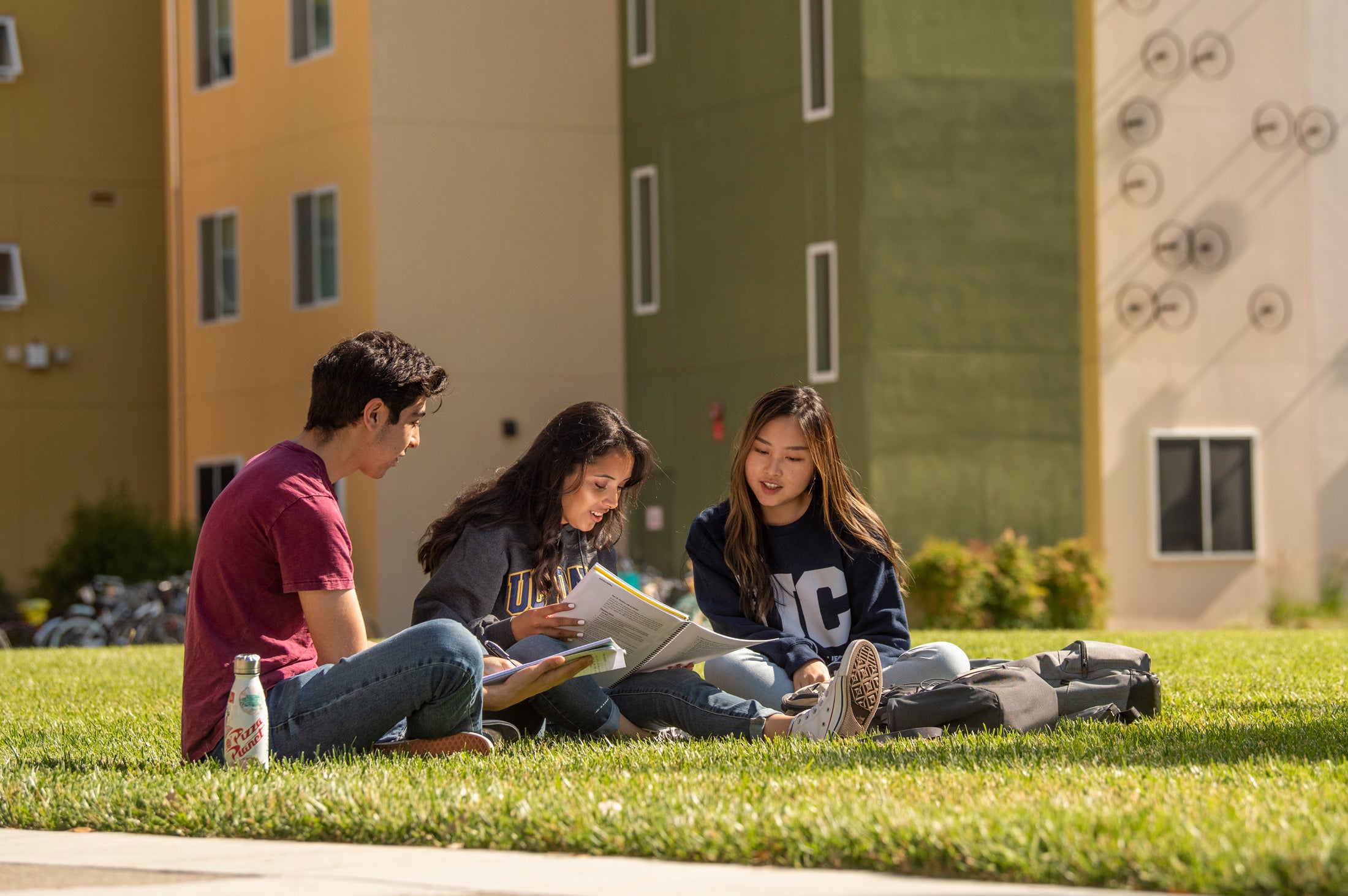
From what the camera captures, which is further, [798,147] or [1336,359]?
[1336,359]

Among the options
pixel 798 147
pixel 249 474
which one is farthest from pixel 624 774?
pixel 798 147

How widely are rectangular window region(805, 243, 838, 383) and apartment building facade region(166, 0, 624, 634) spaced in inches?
119

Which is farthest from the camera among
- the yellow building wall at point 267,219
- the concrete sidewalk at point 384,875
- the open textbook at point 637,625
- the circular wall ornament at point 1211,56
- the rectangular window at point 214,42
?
the rectangular window at point 214,42

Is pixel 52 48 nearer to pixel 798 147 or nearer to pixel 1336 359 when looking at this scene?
pixel 798 147

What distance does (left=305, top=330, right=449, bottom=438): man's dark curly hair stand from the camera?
200 inches

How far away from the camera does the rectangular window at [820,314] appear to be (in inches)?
704

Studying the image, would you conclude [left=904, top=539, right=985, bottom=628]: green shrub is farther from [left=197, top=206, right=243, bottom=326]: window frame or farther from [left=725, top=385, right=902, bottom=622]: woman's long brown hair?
[left=725, top=385, right=902, bottom=622]: woman's long brown hair

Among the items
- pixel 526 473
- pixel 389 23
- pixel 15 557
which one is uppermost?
pixel 389 23

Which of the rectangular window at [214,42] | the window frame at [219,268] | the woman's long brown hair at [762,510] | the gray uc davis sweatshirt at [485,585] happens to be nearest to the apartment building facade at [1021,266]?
the window frame at [219,268]

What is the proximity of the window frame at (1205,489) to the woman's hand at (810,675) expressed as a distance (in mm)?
13239

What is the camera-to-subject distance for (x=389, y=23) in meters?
19.1

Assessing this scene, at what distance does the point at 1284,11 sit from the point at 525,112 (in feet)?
28.6

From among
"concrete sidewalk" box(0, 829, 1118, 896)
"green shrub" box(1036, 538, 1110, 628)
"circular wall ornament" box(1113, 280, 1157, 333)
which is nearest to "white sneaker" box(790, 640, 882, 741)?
"concrete sidewalk" box(0, 829, 1118, 896)

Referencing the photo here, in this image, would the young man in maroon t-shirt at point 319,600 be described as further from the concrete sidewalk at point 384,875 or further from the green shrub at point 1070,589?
the green shrub at point 1070,589
